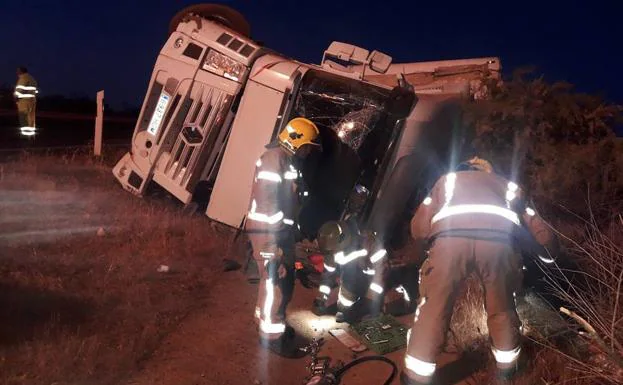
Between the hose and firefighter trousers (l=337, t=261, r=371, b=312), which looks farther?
firefighter trousers (l=337, t=261, r=371, b=312)

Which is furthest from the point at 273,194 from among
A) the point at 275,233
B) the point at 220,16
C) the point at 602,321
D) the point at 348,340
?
the point at 220,16

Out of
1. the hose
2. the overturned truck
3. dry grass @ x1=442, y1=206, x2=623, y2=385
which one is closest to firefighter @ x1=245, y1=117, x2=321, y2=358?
the hose

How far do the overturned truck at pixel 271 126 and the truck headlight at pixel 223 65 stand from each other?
0.01 metres

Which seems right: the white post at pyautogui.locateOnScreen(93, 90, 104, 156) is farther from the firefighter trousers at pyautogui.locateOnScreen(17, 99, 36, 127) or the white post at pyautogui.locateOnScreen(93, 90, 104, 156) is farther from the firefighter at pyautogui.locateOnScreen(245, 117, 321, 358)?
the firefighter at pyautogui.locateOnScreen(245, 117, 321, 358)

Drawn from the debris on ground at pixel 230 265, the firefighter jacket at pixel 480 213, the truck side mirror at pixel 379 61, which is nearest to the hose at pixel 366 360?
the firefighter jacket at pixel 480 213

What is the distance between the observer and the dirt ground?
3.77m

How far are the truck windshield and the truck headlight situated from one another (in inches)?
29.2

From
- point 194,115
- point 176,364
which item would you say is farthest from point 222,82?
point 176,364

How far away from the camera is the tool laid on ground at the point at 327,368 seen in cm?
390

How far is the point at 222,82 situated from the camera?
20.0ft

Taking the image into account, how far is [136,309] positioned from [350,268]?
1855 millimetres

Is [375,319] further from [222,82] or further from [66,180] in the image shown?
[66,180]

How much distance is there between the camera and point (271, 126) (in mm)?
5719

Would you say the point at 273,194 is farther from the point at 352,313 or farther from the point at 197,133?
the point at 197,133
